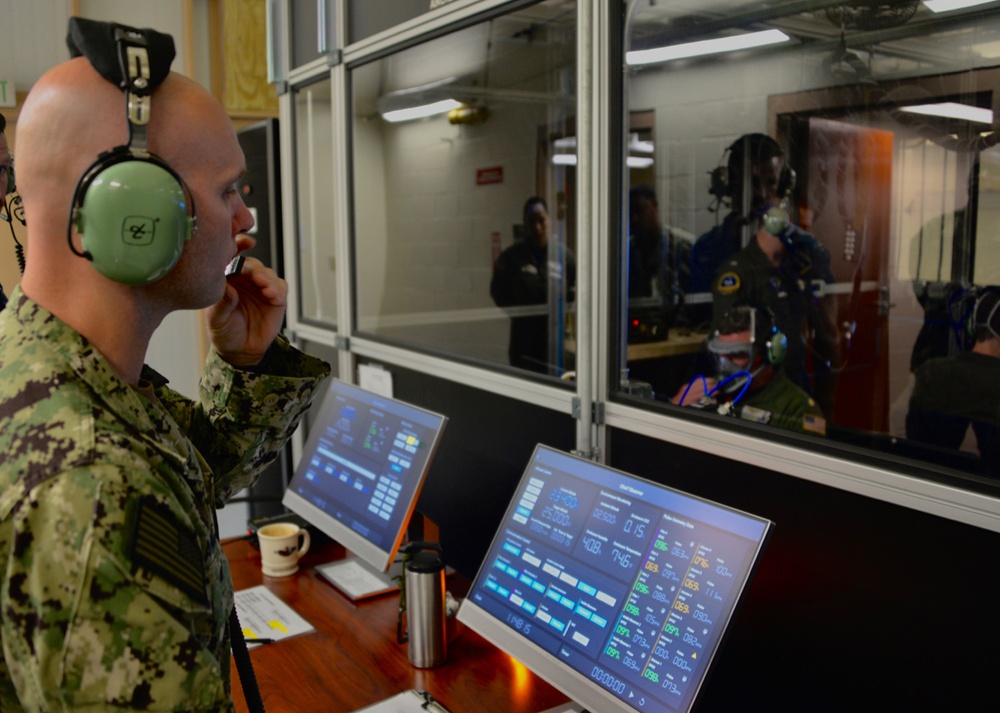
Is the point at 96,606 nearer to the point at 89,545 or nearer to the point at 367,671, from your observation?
the point at 89,545

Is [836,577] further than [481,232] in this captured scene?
No

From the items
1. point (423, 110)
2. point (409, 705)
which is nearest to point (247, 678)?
point (409, 705)

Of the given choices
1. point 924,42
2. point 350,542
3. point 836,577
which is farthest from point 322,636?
point 924,42

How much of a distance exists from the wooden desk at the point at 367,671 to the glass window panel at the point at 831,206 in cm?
122

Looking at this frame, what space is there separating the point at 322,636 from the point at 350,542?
0.24 meters

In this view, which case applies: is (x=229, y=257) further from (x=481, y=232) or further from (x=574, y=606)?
(x=481, y=232)

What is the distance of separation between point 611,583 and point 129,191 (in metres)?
0.80

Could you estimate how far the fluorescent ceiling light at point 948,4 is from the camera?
9.13 ft

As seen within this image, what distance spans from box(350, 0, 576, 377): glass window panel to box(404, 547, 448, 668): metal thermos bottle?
2310 mm

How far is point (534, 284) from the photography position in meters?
4.11

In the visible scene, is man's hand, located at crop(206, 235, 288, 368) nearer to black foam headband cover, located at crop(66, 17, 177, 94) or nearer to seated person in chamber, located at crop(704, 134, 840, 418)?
black foam headband cover, located at crop(66, 17, 177, 94)

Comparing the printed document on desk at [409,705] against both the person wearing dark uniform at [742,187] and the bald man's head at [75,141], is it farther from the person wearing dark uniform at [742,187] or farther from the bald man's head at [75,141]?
the person wearing dark uniform at [742,187]

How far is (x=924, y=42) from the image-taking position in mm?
2943

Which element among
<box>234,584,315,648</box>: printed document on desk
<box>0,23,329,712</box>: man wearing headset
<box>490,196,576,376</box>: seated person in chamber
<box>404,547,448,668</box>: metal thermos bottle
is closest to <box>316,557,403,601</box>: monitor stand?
<box>234,584,315,648</box>: printed document on desk
